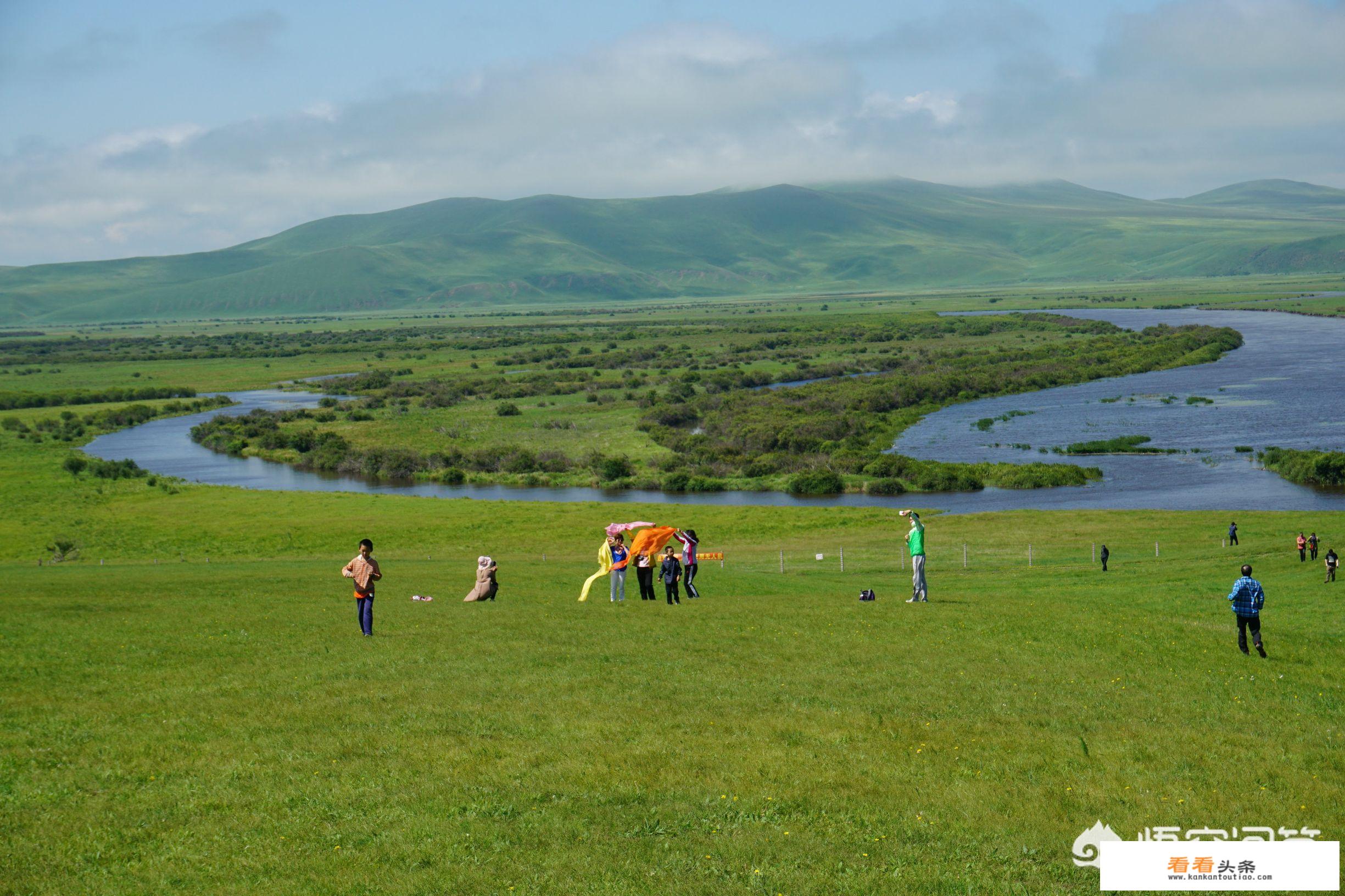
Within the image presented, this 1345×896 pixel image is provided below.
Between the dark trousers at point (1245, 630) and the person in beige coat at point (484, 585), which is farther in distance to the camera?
the person in beige coat at point (484, 585)

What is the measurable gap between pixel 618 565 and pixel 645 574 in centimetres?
75

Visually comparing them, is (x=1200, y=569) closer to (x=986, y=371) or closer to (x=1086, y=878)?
(x=1086, y=878)

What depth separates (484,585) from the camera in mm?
30125

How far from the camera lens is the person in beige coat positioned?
1179 inches

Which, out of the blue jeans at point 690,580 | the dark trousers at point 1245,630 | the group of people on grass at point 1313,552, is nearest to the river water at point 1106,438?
the group of people on grass at point 1313,552

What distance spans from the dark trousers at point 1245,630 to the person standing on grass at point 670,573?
12972 mm

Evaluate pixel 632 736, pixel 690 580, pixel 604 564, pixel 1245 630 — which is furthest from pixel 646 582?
pixel 632 736

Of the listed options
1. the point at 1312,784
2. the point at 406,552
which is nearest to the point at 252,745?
Result: the point at 1312,784

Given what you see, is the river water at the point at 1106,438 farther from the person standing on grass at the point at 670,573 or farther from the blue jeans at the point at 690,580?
the person standing on grass at the point at 670,573

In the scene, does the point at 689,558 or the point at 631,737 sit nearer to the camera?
the point at 631,737

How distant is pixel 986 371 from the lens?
141125 mm

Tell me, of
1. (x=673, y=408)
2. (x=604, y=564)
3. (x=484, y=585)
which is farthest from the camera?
(x=673, y=408)

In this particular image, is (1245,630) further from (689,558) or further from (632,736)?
(632,736)

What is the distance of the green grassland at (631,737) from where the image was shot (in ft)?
37.4
